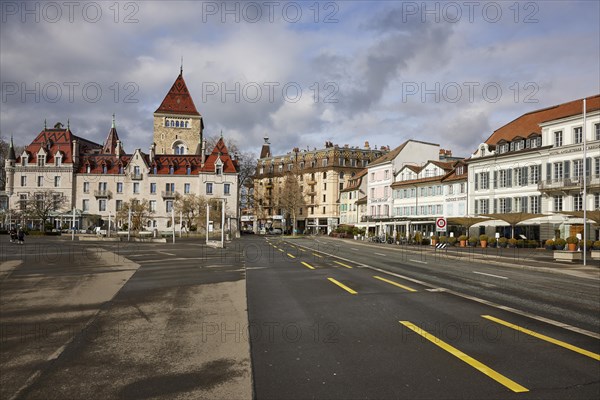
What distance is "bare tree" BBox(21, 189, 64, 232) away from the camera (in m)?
69.8

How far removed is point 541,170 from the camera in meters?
48.5

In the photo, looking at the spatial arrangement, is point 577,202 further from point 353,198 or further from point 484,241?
point 353,198

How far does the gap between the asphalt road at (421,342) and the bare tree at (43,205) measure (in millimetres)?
66683

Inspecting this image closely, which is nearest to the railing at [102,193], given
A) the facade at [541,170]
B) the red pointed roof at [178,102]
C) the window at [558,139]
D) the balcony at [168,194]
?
the balcony at [168,194]

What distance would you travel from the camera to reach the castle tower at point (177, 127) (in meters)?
95.7

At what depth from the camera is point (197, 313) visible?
391 inches

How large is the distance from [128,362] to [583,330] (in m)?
Answer: 7.62

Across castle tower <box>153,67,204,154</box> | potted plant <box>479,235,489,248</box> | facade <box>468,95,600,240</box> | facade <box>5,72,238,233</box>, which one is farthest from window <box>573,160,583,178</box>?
castle tower <box>153,67,204,154</box>

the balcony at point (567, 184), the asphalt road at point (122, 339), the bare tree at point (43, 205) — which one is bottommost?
the asphalt road at point (122, 339)

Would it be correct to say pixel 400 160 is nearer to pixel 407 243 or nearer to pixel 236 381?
pixel 407 243

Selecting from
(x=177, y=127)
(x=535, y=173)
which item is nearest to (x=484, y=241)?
(x=535, y=173)

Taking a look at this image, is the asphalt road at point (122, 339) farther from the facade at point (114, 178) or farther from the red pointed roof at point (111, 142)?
the red pointed roof at point (111, 142)

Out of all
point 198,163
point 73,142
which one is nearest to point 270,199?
point 198,163

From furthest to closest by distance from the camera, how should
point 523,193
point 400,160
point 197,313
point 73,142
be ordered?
point 73,142 < point 400,160 < point 523,193 < point 197,313
